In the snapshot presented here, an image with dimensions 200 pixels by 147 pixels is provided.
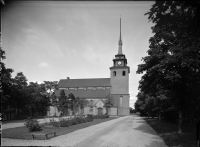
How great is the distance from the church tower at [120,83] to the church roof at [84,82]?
807 cm

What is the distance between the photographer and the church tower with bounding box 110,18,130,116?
2181 inches

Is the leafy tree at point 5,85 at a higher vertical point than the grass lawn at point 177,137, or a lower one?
higher

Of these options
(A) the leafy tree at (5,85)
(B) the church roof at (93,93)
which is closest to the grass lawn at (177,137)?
(A) the leafy tree at (5,85)

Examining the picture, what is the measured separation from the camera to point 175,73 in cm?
1112

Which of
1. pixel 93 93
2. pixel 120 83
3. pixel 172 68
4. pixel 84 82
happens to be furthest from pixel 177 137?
pixel 84 82

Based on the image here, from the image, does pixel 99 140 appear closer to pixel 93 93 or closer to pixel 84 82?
pixel 93 93

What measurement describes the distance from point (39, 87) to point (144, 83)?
1192 inches

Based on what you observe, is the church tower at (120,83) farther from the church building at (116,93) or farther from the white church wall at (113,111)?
the white church wall at (113,111)

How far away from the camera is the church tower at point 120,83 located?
182 ft

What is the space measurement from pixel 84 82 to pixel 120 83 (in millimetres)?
19869

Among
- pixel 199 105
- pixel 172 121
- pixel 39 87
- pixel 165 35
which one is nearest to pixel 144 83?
pixel 165 35

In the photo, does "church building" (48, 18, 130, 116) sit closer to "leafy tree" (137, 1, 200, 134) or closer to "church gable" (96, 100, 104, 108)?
"church gable" (96, 100, 104, 108)

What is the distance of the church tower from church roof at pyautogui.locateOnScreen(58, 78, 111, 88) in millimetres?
8067

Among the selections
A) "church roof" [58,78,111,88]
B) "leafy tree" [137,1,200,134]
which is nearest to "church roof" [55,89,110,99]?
"church roof" [58,78,111,88]
